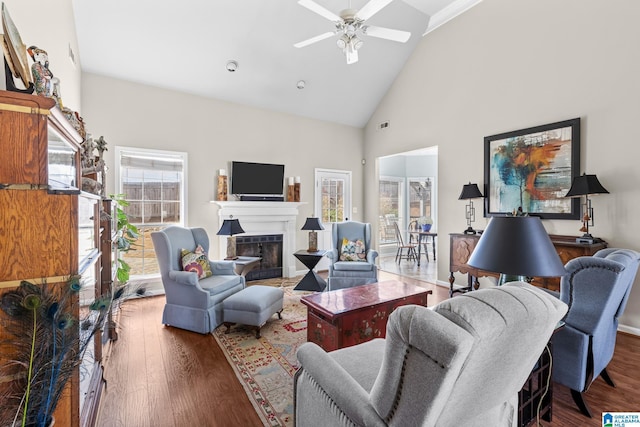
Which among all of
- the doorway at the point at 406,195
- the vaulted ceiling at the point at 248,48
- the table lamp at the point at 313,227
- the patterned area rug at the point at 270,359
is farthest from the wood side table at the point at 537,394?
the doorway at the point at 406,195

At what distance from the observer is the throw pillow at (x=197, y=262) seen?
339 centimetres

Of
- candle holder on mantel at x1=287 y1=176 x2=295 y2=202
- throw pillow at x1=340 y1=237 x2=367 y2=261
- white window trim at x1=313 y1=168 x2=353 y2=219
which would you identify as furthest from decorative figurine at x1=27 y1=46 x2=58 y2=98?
white window trim at x1=313 y1=168 x2=353 y2=219

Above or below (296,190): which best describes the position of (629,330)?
below

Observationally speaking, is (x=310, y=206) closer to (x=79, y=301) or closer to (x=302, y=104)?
(x=302, y=104)

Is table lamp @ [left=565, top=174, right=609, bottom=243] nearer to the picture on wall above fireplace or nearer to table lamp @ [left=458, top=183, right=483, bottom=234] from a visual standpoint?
the picture on wall above fireplace

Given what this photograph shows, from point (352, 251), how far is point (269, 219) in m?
1.72

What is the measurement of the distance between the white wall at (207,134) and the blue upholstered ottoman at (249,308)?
80.3 inches

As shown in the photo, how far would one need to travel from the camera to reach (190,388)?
221 cm

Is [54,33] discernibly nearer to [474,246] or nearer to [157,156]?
[157,156]

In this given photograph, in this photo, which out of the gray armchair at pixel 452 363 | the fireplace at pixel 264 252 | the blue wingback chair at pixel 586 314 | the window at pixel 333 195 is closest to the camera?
the gray armchair at pixel 452 363

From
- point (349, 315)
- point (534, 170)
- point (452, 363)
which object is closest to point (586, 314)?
point (349, 315)

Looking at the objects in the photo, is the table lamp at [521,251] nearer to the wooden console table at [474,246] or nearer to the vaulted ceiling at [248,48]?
the wooden console table at [474,246]

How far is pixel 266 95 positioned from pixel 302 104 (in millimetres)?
737

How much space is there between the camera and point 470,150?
15.1 feet
